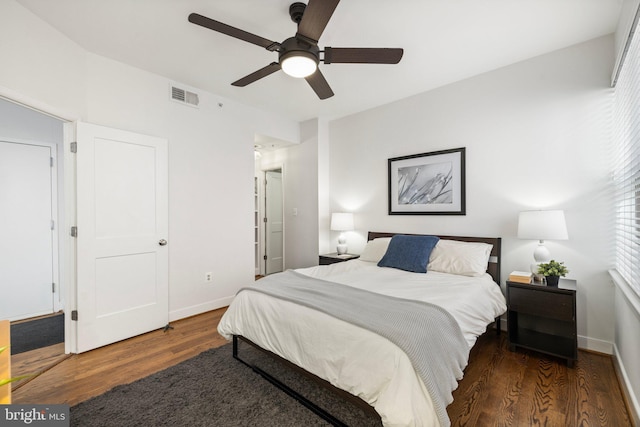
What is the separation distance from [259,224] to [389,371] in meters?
4.60

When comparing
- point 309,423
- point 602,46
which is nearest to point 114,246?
point 309,423

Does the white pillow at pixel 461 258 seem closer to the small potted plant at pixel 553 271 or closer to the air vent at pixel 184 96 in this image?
the small potted plant at pixel 553 271

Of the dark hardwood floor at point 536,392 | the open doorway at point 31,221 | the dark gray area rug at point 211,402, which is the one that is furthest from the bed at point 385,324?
the open doorway at point 31,221

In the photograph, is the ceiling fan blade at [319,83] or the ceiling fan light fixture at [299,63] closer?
the ceiling fan light fixture at [299,63]

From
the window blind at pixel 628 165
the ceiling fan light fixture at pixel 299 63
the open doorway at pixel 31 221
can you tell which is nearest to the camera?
the window blind at pixel 628 165

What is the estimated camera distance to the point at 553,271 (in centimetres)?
248

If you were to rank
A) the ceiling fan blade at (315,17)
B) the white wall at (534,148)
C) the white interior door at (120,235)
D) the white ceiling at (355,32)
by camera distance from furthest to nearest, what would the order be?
the white interior door at (120,235) < the white wall at (534,148) < the white ceiling at (355,32) < the ceiling fan blade at (315,17)

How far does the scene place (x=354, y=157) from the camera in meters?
4.44

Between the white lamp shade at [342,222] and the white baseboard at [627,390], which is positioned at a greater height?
the white lamp shade at [342,222]

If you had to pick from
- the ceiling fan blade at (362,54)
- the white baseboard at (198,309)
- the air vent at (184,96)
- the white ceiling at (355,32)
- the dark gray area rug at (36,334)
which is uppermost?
the white ceiling at (355,32)

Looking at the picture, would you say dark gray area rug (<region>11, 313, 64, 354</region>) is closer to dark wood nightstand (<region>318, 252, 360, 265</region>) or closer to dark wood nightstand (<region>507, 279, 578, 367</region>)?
dark wood nightstand (<region>318, 252, 360, 265</region>)

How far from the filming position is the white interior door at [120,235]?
2701 millimetres

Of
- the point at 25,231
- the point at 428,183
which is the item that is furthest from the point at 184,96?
the point at 428,183

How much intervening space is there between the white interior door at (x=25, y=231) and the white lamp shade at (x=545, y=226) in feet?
17.7
